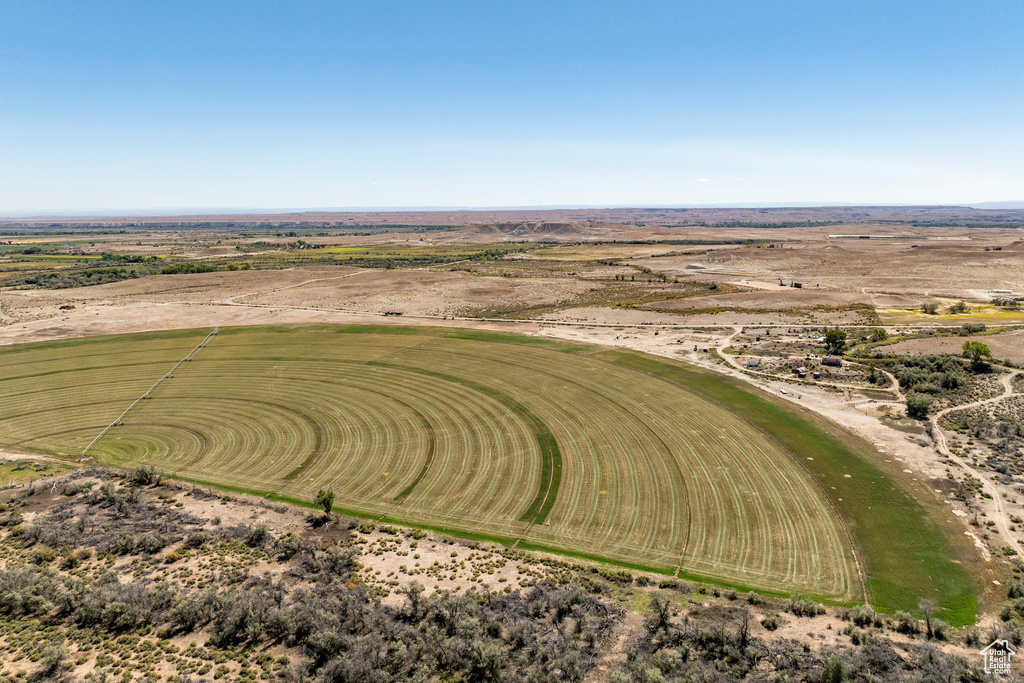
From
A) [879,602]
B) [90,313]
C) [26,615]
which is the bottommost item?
[879,602]

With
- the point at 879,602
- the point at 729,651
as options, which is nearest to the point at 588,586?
the point at 729,651

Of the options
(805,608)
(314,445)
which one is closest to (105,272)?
(314,445)

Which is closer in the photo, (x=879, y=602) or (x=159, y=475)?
(x=879, y=602)

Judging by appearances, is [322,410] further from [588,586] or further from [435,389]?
[588,586]

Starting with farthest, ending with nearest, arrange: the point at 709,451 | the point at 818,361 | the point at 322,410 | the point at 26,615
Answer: the point at 818,361 → the point at 322,410 → the point at 709,451 → the point at 26,615

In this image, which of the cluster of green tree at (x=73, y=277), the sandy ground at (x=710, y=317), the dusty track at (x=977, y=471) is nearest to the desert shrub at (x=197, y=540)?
the dusty track at (x=977, y=471)

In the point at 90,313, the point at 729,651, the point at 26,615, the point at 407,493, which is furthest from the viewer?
the point at 90,313

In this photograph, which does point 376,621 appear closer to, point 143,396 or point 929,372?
point 143,396
